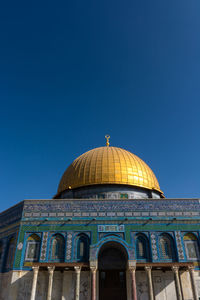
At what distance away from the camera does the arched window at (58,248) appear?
48.2 ft

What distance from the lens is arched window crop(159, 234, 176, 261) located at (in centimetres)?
1463

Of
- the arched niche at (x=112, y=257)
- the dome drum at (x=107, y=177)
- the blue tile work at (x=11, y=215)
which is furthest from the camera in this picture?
the dome drum at (x=107, y=177)

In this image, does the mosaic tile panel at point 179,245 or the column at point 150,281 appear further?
the mosaic tile panel at point 179,245

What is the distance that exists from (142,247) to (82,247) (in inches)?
150

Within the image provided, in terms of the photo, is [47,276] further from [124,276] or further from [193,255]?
[193,255]

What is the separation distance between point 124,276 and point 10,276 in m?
7.03

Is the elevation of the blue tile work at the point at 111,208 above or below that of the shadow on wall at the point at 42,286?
above

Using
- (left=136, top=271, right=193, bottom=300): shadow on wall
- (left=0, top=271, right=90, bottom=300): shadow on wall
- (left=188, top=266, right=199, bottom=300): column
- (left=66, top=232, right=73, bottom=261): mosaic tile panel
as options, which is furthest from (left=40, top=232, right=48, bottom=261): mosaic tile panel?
(left=188, top=266, right=199, bottom=300): column

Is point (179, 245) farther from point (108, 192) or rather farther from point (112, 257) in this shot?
point (108, 192)

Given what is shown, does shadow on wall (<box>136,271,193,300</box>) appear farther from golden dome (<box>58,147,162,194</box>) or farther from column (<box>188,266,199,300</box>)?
golden dome (<box>58,147,162,194</box>)

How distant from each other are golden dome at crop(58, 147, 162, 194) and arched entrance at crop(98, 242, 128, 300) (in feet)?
18.2

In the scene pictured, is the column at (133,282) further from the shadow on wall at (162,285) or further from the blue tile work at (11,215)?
the blue tile work at (11,215)

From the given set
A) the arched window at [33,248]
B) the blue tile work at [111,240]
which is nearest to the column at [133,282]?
the blue tile work at [111,240]

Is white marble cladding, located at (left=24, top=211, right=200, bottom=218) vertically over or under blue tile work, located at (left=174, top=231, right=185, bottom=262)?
over
